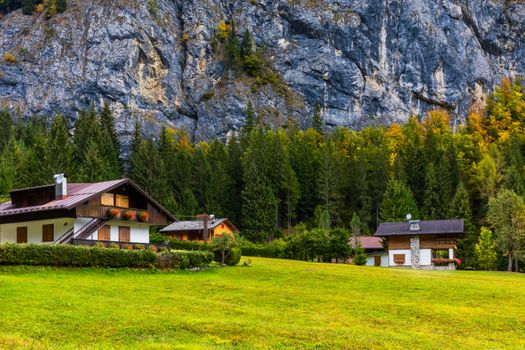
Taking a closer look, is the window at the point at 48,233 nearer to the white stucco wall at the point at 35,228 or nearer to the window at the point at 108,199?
the white stucco wall at the point at 35,228

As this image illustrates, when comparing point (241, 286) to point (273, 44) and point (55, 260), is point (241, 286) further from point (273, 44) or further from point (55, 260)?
point (273, 44)

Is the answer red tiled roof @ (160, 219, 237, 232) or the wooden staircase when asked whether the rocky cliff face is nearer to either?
red tiled roof @ (160, 219, 237, 232)

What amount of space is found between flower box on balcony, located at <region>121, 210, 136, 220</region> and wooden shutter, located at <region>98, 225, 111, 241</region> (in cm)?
150

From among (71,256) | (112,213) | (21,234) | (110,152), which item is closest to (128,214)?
(112,213)

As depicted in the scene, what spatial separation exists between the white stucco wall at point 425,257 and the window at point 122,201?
36242 mm

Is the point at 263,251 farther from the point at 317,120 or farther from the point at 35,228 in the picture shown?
the point at 317,120

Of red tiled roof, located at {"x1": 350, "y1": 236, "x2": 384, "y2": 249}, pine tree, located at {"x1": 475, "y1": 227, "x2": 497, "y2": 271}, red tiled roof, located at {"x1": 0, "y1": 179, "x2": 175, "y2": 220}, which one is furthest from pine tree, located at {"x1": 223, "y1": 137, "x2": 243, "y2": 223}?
red tiled roof, located at {"x1": 0, "y1": 179, "x2": 175, "y2": 220}

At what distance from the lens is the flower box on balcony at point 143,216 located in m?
51.3

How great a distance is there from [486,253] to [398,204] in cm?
1904

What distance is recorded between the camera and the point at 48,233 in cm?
4659

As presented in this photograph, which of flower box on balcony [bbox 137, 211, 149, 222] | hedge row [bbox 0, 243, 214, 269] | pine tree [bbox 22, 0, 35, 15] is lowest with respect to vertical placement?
hedge row [bbox 0, 243, 214, 269]

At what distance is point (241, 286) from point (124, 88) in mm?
114728

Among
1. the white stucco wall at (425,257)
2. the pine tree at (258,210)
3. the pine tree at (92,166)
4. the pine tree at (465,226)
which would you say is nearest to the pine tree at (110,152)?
the pine tree at (92,166)

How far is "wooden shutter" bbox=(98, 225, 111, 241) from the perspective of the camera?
159 feet
